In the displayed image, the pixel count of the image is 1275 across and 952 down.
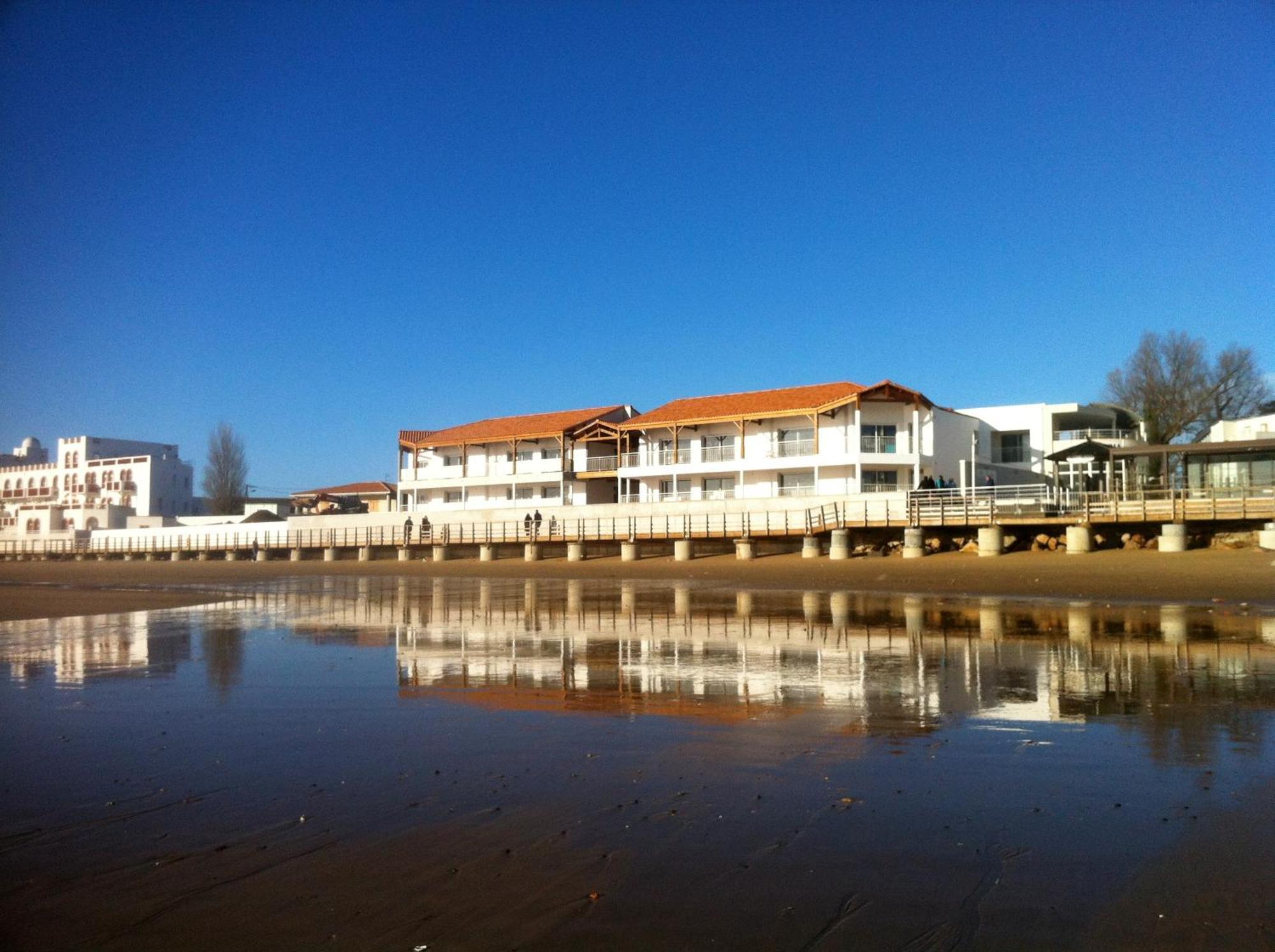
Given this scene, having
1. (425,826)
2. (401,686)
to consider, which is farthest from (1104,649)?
(425,826)

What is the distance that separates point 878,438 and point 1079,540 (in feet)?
47.4

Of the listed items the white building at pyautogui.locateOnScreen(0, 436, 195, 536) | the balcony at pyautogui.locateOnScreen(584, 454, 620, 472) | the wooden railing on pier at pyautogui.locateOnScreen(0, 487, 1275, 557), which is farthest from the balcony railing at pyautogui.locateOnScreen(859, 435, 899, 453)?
the white building at pyautogui.locateOnScreen(0, 436, 195, 536)

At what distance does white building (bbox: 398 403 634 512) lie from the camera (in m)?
58.2

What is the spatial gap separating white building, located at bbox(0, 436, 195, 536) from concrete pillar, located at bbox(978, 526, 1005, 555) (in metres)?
83.8

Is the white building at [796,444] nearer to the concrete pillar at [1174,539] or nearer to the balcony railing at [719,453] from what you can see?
the balcony railing at [719,453]

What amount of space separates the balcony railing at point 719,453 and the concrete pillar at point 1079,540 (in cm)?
2130

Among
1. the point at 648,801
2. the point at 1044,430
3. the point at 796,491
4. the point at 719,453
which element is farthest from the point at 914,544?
the point at 648,801

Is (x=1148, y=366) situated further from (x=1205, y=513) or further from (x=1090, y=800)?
(x=1090, y=800)

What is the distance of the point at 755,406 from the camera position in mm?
49656

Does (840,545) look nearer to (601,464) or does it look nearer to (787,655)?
(787,655)

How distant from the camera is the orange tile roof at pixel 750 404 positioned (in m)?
47.4

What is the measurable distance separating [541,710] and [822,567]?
25173mm

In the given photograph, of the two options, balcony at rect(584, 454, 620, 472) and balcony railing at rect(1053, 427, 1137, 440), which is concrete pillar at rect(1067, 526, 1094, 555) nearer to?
balcony railing at rect(1053, 427, 1137, 440)

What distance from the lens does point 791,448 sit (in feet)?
157
